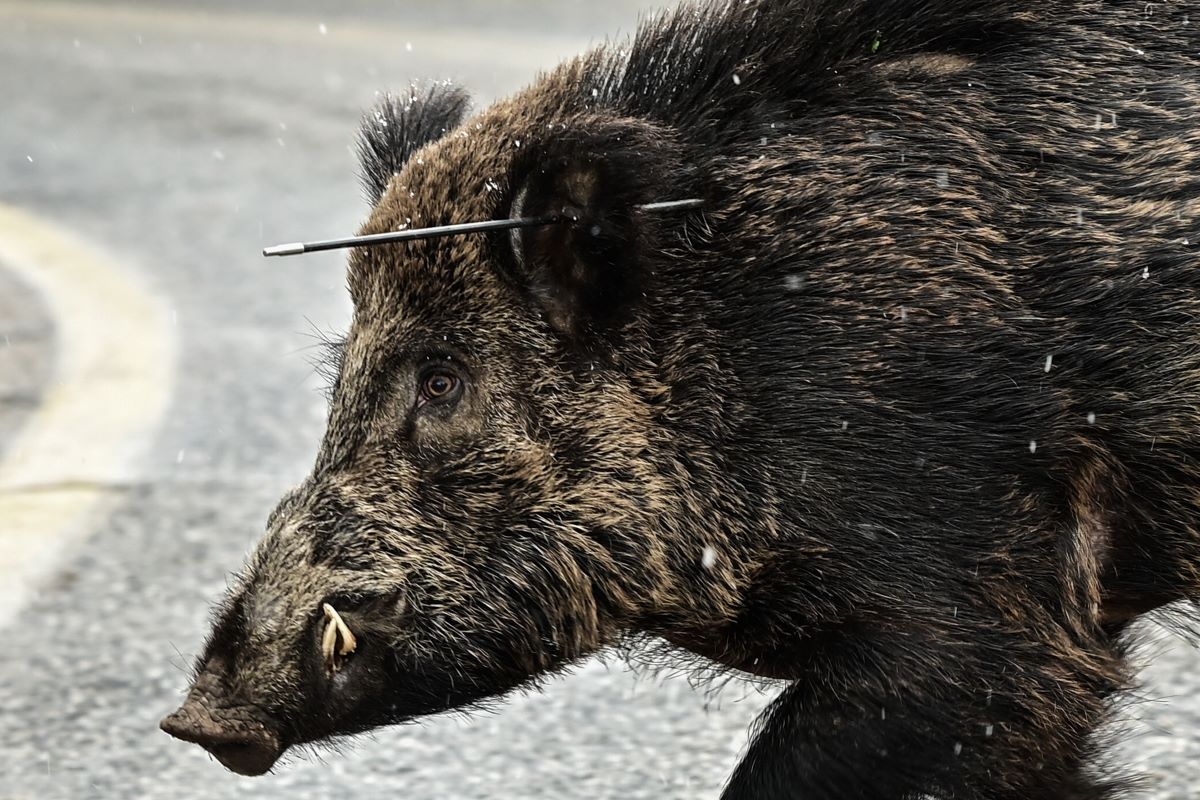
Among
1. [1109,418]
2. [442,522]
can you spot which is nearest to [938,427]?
[1109,418]

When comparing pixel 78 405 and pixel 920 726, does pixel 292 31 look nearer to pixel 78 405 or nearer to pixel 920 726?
pixel 78 405

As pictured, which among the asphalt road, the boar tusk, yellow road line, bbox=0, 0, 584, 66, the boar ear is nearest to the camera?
the boar tusk

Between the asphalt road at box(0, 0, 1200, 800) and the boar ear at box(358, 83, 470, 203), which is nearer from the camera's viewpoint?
the boar ear at box(358, 83, 470, 203)

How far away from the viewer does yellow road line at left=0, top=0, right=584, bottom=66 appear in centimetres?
1291

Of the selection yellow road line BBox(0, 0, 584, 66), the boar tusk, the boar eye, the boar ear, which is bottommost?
the boar tusk

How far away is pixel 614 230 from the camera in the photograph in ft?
11.4

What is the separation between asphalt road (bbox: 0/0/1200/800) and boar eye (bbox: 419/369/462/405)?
3.23 ft

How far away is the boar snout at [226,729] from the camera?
331cm

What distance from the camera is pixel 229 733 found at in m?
3.33

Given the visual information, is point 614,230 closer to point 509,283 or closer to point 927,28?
point 509,283

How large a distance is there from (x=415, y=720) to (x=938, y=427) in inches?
47.1

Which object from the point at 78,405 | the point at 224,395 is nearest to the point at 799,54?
the point at 224,395

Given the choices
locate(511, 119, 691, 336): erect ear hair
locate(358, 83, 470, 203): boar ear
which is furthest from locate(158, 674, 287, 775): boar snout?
locate(358, 83, 470, 203): boar ear

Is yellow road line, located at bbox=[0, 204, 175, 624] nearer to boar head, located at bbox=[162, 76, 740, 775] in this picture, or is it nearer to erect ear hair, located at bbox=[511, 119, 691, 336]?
boar head, located at bbox=[162, 76, 740, 775]
